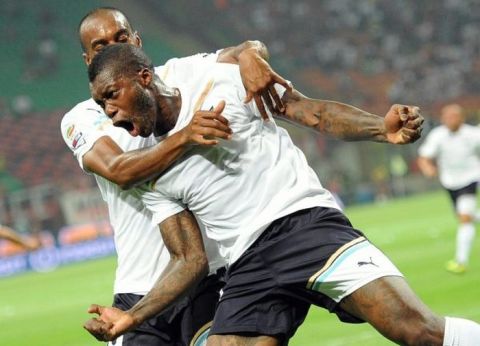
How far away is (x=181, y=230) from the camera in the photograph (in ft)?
15.5

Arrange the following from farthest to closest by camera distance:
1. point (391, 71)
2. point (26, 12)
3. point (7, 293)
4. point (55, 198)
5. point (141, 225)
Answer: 1. point (391, 71)
2. point (26, 12)
3. point (55, 198)
4. point (7, 293)
5. point (141, 225)

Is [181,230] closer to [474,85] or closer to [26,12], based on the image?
[26,12]

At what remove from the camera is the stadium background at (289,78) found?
23.6m

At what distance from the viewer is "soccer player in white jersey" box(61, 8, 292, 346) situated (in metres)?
4.84

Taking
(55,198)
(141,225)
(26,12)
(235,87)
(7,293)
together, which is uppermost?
(26,12)

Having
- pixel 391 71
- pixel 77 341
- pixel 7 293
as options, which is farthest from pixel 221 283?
pixel 391 71

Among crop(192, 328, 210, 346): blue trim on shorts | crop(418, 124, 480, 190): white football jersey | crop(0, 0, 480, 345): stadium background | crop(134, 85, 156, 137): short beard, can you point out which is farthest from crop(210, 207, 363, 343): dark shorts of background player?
crop(0, 0, 480, 345): stadium background

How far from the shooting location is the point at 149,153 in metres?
4.54

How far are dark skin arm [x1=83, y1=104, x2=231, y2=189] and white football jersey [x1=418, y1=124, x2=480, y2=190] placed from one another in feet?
33.2

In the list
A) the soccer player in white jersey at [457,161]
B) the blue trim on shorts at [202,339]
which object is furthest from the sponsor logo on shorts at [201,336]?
the soccer player in white jersey at [457,161]

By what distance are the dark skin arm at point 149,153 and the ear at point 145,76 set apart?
0.25 metres

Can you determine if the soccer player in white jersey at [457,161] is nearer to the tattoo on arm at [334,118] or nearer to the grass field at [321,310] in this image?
the grass field at [321,310]

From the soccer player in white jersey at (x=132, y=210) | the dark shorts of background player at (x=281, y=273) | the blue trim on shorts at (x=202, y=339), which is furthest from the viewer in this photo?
the blue trim on shorts at (x=202, y=339)

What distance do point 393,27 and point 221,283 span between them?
3311 cm
